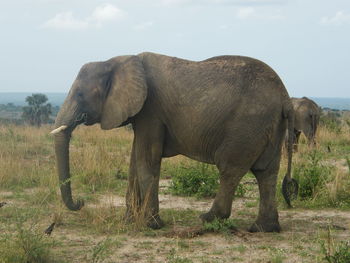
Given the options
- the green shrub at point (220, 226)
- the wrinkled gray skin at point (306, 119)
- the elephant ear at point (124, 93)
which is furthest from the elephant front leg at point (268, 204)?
the wrinkled gray skin at point (306, 119)

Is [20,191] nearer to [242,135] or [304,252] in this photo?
[242,135]

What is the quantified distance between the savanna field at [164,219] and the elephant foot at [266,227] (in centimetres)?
10

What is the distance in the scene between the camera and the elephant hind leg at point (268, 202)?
6570 millimetres

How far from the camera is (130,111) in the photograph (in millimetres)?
6457

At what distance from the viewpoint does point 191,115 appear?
6438mm

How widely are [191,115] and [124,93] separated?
2.75 ft

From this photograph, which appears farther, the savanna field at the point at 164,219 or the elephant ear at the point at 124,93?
the elephant ear at the point at 124,93

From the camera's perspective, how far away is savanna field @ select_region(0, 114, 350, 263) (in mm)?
5352

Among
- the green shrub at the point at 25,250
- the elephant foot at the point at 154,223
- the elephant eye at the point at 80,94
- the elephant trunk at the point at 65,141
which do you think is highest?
the elephant eye at the point at 80,94

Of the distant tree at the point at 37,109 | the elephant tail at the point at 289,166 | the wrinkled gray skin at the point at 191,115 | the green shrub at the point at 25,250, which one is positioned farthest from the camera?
the distant tree at the point at 37,109

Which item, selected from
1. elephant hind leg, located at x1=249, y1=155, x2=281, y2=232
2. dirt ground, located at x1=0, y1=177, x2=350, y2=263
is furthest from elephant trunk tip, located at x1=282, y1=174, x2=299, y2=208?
dirt ground, located at x1=0, y1=177, x2=350, y2=263

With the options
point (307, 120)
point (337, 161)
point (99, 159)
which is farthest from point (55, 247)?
point (307, 120)

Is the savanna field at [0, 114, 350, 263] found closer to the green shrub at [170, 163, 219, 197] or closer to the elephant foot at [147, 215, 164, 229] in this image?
the green shrub at [170, 163, 219, 197]

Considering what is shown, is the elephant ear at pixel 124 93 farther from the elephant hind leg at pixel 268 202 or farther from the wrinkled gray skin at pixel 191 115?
the elephant hind leg at pixel 268 202
